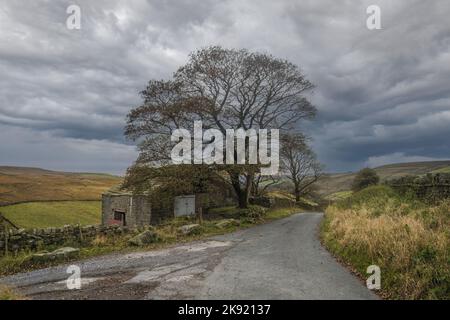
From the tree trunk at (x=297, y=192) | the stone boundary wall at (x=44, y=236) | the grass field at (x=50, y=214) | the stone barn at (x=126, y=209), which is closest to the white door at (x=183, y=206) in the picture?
the stone barn at (x=126, y=209)

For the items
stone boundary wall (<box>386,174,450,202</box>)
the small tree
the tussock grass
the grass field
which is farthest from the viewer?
the small tree

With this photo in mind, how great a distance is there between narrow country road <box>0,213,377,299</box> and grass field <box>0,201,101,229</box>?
1339 inches

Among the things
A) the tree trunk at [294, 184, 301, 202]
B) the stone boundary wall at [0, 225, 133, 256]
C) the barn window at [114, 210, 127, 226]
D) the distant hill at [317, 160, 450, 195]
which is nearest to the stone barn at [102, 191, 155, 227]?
the barn window at [114, 210, 127, 226]

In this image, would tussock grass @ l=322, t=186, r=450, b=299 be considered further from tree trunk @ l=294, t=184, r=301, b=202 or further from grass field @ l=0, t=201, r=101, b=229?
tree trunk @ l=294, t=184, r=301, b=202

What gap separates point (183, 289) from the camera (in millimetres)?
10086

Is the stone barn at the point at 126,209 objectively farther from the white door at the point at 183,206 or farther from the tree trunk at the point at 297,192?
the tree trunk at the point at 297,192

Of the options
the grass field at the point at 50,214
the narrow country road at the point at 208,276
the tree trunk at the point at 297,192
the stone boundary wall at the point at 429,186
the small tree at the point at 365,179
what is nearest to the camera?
the narrow country road at the point at 208,276

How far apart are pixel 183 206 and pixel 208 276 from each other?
19.4m

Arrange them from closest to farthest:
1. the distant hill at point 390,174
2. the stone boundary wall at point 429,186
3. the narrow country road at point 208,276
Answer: the narrow country road at point 208,276 < the stone boundary wall at point 429,186 < the distant hill at point 390,174

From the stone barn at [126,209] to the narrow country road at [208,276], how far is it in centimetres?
1596

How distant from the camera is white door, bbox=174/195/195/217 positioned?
30531 mm

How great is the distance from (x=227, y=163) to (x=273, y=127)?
23.0 ft

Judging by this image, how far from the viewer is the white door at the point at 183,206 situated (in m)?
30.5
